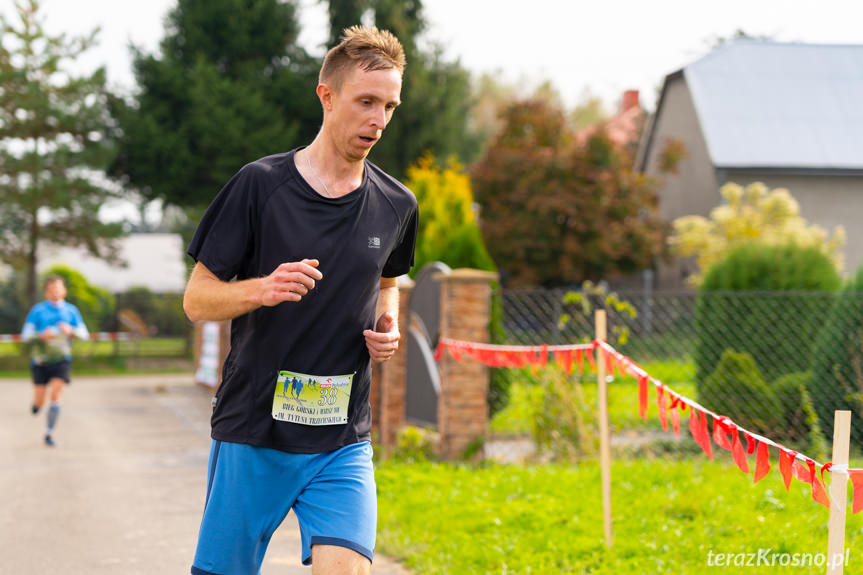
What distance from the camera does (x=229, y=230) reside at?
3240 mm

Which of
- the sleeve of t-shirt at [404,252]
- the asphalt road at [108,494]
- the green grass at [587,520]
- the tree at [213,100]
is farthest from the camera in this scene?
the tree at [213,100]

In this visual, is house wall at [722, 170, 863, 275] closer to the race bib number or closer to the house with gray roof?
the house with gray roof

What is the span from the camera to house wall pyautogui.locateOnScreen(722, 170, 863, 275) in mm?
26297

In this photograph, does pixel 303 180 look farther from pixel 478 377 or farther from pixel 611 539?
pixel 478 377

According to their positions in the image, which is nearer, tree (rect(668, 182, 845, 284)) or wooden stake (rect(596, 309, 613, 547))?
wooden stake (rect(596, 309, 613, 547))

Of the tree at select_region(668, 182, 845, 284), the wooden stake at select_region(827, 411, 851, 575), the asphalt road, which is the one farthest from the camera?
the tree at select_region(668, 182, 845, 284)

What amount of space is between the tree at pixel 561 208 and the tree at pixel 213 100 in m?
5.86

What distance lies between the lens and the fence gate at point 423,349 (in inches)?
394

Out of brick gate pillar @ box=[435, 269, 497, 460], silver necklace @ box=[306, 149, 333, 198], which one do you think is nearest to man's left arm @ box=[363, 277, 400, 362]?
silver necklace @ box=[306, 149, 333, 198]

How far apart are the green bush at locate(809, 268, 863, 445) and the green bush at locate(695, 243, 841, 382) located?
69cm

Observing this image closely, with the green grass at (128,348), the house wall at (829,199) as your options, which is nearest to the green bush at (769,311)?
the house wall at (829,199)

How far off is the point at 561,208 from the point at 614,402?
1644 cm

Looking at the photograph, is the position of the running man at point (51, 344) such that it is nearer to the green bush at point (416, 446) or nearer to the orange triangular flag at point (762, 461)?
the green bush at point (416, 446)

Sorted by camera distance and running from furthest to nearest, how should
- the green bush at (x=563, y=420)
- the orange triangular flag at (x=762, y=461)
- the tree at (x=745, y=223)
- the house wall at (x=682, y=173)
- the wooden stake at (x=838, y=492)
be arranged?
the house wall at (x=682, y=173) → the tree at (x=745, y=223) → the green bush at (x=563, y=420) → the orange triangular flag at (x=762, y=461) → the wooden stake at (x=838, y=492)
